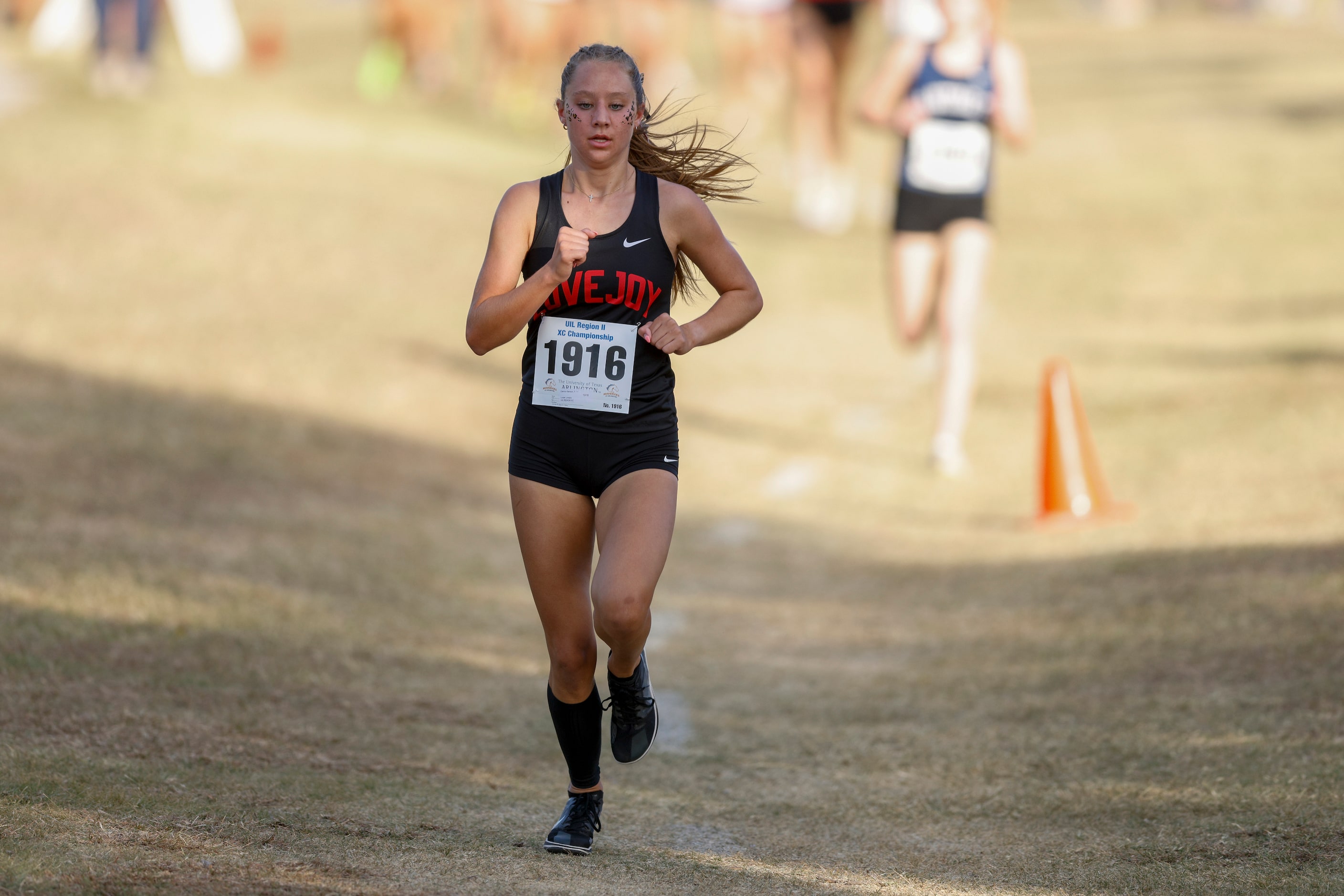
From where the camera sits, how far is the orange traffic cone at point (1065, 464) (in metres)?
8.21

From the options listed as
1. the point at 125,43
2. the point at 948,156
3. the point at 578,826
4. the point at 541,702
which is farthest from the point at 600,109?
the point at 125,43

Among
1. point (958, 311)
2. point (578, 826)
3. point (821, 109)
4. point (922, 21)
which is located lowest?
point (578, 826)

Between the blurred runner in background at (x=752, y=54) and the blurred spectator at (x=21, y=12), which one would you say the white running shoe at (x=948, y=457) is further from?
the blurred spectator at (x=21, y=12)

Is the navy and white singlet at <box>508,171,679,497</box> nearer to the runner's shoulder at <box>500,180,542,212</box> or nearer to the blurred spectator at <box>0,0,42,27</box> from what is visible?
the runner's shoulder at <box>500,180,542,212</box>

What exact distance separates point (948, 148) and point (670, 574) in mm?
2961

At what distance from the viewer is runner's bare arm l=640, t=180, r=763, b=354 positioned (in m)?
4.33

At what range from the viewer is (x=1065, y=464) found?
324 inches

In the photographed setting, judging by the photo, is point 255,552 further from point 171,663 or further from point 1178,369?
point 1178,369

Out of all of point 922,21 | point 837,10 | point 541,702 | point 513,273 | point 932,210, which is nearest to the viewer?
point 513,273

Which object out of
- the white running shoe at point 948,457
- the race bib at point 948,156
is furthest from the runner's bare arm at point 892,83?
the white running shoe at point 948,457

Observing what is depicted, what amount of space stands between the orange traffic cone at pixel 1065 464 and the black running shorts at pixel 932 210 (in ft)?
3.89

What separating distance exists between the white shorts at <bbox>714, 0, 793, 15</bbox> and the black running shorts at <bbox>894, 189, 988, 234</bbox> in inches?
528

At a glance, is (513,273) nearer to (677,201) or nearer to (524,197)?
(524,197)

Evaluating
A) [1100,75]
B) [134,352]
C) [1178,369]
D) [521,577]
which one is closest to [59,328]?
[134,352]
